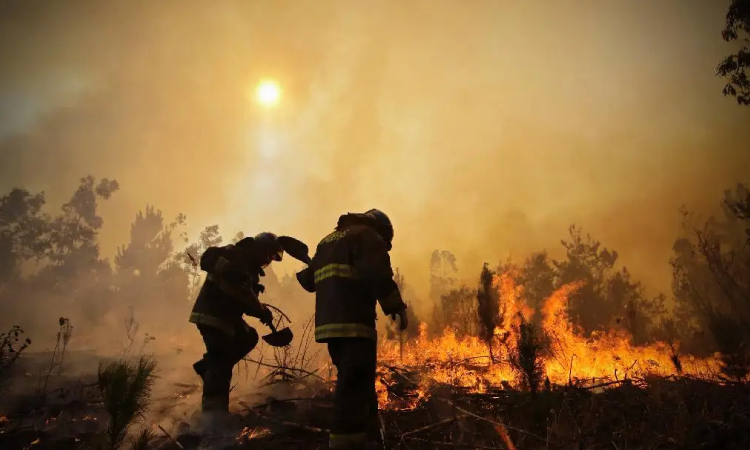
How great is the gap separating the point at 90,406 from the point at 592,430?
22.8ft

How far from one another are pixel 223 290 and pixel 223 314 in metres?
0.38

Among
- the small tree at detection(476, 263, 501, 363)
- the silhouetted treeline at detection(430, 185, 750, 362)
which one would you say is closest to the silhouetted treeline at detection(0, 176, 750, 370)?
the silhouetted treeline at detection(430, 185, 750, 362)

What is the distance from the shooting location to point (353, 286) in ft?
12.5

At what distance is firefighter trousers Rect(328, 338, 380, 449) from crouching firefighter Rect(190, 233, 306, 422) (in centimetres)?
209

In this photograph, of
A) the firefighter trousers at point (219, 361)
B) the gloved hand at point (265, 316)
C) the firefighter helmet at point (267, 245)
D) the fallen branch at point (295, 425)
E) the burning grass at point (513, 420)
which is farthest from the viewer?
the firefighter helmet at point (267, 245)

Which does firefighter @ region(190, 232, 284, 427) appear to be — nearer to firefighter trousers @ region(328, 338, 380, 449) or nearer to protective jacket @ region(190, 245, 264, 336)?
protective jacket @ region(190, 245, 264, 336)

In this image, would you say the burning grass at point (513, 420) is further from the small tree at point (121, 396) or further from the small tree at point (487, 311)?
the small tree at point (487, 311)

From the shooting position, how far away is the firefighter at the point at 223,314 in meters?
Answer: 4.96

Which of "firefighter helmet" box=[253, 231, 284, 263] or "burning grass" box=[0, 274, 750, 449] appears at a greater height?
"firefighter helmet" box=[253, 231, 284, 263]

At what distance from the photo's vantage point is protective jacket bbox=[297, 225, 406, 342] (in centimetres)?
362

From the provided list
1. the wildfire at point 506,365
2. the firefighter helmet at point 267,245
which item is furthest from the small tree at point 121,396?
the wildfire at point 506,365

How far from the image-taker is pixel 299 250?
227 inches

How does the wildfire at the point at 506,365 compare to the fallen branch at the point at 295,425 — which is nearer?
the fallen branch at the point at 295,425

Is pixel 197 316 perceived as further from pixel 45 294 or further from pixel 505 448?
pixel 45 294
